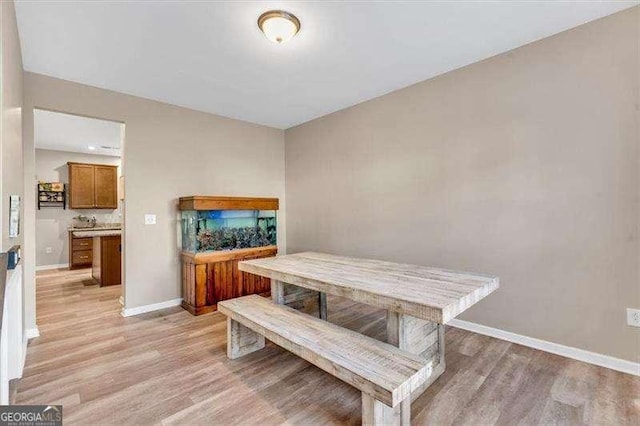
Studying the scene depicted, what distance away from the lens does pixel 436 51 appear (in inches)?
102

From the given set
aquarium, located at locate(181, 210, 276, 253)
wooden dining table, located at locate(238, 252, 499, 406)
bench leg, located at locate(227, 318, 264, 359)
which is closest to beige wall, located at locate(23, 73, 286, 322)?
aquarium, located at locate(181, 210, 276, 253)

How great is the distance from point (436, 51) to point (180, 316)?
3.74m

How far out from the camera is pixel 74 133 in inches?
190

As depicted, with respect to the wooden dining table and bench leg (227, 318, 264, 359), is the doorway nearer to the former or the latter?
bench leg (227, 318, 264, 359)

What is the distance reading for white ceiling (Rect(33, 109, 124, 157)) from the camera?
4.14m

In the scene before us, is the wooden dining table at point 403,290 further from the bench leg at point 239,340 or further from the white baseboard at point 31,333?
the white baseboard at point 31,333

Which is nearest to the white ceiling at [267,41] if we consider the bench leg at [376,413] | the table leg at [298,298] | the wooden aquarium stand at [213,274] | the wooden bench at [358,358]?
the wooden aquarium stand at [213,274]

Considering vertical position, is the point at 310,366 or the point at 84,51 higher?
the point at 84,51

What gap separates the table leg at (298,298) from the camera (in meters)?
2.56

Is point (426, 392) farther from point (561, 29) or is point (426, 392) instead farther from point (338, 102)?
point (338, 102)

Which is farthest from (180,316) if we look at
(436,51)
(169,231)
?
(436,51)

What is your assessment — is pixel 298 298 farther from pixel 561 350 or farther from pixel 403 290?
pixel 561 350

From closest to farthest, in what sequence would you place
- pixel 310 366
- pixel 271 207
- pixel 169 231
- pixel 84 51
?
pixel 310 366 → pixel 84 51 → pixel 169 231 → pixel 271 207

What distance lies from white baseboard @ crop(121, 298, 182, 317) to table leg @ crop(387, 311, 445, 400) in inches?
116
